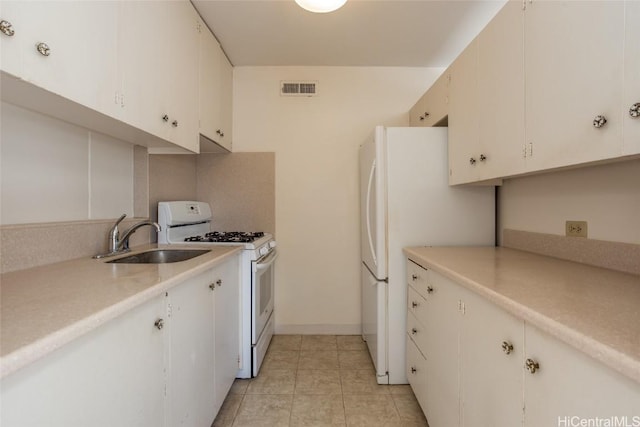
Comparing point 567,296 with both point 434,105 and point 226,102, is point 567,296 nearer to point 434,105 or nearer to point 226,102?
point 434,105

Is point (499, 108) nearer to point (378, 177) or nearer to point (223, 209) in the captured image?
point (378, 177)

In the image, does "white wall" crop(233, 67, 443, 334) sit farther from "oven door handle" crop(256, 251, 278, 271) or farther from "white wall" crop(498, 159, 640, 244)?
"white wall" crop(498, 159, 640, 244)

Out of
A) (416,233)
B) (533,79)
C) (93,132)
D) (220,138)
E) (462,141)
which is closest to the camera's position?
(533,79)

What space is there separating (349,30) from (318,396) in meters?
2.64

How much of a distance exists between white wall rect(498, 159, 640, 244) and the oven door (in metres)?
1.74

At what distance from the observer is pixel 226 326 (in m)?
1.87

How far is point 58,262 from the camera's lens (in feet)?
4.62

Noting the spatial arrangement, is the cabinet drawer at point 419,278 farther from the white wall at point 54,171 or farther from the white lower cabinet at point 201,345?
the white wall at point 54,171

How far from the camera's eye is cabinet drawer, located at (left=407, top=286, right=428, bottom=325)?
67.6 inches

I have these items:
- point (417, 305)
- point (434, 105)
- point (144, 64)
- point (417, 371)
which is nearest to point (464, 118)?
point (434, 105)

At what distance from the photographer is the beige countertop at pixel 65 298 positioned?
0.62 metres

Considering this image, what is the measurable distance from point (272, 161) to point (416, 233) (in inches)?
62.6

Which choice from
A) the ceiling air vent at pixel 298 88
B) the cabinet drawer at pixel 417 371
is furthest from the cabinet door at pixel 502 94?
the ceiling air vent at pixel 298 88

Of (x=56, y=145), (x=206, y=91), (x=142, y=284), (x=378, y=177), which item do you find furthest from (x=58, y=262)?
(x=378, y=177)
